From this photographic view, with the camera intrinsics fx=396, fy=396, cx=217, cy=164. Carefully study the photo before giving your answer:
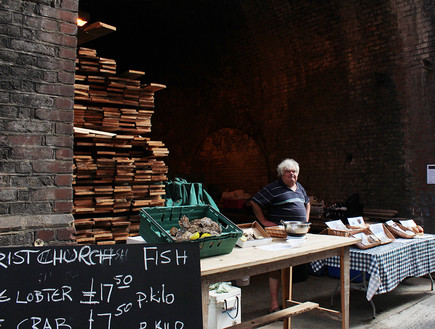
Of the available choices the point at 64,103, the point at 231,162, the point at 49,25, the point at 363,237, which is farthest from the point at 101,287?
the point at 231,162

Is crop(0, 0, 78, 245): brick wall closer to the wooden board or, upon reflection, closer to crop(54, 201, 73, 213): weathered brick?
crop(54, 201, 73, 213): weathered brick

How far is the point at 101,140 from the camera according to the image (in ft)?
16.4

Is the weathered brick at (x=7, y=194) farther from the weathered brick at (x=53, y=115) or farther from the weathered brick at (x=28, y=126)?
the weathered brick at (x=53, y=115)

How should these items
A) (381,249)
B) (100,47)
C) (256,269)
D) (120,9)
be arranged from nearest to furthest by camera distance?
(256,269)
(381,249)
(120,9)
(100,47)

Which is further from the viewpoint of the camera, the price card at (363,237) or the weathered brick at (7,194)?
the price card at (363,237)

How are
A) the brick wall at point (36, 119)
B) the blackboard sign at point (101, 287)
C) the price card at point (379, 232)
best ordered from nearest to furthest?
the blackboard sign at point (101, 287) → the brick wall at point (36, 119) → the price card at point (379, 232)

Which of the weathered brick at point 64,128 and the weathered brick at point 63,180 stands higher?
the weathered brick at point 64,128

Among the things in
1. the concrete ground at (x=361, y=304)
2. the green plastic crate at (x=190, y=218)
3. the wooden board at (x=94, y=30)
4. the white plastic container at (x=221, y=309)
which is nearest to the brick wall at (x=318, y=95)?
the concrete ground at (x=361, y=304)

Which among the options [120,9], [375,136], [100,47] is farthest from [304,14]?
[100,47]

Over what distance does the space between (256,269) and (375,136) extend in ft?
20.3

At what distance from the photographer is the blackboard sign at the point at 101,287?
1.91 meters

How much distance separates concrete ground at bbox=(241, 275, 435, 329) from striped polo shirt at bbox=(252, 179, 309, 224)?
1.20 metres

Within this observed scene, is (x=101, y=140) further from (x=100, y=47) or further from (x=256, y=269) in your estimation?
(x=100, y=47)

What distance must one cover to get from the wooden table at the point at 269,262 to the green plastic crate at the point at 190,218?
0.08m
